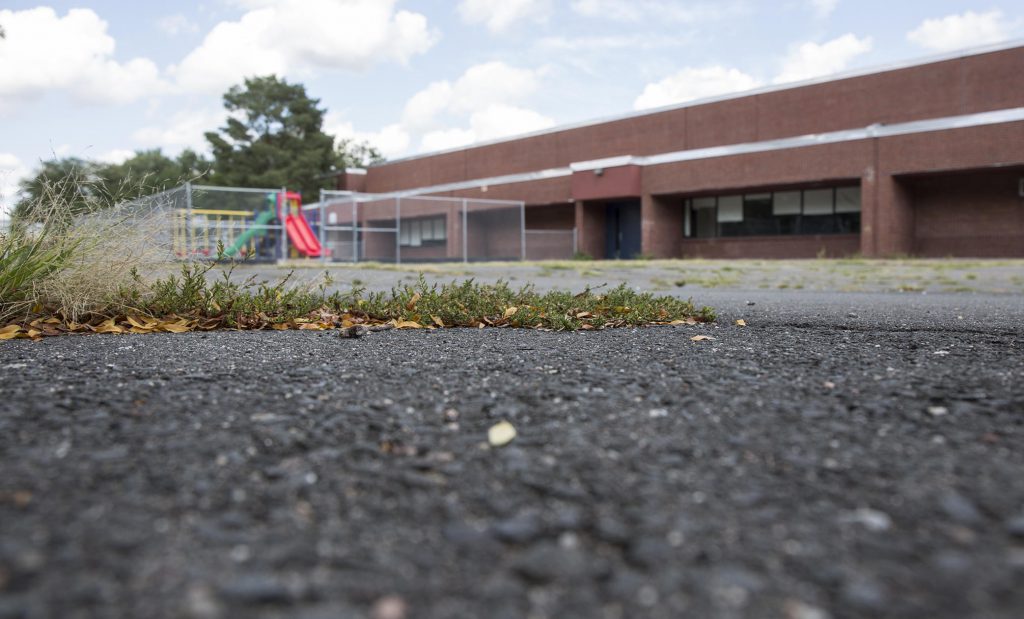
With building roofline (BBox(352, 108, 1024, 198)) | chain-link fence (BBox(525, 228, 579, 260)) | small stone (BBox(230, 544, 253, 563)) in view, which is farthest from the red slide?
small stone (BBox(230, 544, 253, 563))

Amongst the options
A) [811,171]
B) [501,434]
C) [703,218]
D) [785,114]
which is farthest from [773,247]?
[501,434]

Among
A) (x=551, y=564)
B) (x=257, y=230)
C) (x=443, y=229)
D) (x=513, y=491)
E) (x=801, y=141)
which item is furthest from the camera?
(x=443, y=229)

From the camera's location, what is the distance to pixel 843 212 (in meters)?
26.7

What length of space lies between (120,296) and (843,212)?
86.6 ft

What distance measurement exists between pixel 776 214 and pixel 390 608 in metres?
29.3

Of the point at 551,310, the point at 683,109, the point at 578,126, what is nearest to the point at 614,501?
the point at 551,310

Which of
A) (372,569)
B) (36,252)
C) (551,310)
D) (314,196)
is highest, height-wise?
(314,196)

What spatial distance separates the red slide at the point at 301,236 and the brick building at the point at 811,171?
40.2 feet

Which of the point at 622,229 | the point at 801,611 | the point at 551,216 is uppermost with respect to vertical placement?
the point at 551,216

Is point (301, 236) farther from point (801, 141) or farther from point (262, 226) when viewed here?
point (801, 141)

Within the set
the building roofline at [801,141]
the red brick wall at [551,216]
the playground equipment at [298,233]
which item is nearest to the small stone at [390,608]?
the playground equipment at [298,233]

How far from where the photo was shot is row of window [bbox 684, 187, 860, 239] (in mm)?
26703

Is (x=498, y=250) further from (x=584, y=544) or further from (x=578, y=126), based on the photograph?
(x=584, y=544)

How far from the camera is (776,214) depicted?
92.9ft
